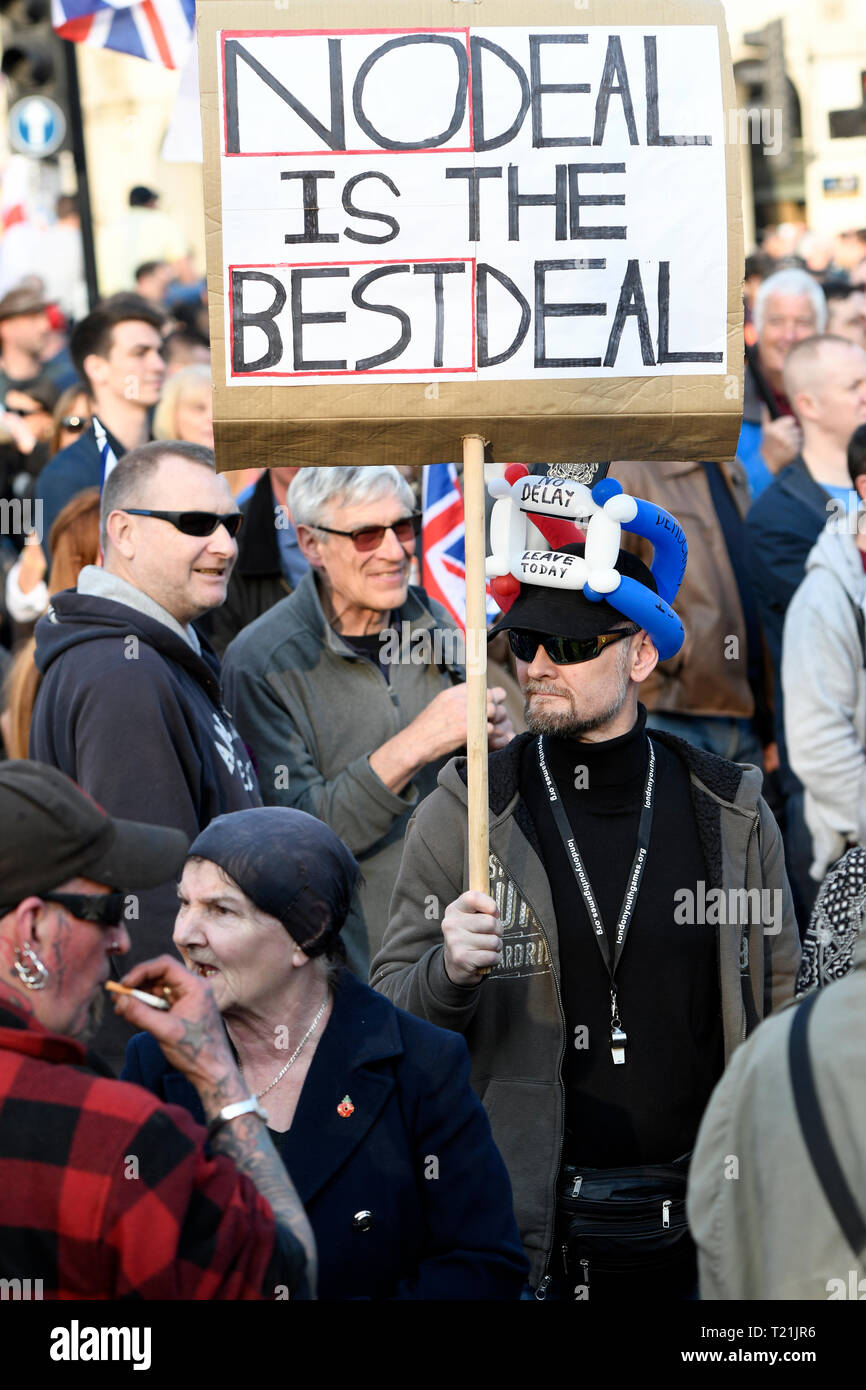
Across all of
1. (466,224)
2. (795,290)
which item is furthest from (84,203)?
(466,224)

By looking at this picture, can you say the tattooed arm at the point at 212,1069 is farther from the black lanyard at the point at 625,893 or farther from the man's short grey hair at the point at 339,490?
the man's short grey hair at the point at 339,490

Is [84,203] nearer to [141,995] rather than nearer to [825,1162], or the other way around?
[141,995]

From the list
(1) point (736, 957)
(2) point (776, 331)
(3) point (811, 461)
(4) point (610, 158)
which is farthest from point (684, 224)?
(2) point (776, 331)

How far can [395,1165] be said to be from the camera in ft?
10.5

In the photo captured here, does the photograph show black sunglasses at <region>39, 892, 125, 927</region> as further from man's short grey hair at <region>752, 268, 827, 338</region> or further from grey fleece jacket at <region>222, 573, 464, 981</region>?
man's short grey hair at <region>752, 268, 827, 338</region>

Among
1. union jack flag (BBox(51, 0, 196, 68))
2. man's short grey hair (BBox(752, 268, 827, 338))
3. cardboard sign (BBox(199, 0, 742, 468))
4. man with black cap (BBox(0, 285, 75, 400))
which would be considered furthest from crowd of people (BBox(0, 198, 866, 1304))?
man with black cap (BBox(0, 285, 75, 400))

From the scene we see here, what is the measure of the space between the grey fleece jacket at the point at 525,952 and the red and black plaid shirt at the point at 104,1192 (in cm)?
104

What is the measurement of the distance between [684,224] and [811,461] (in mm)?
3917

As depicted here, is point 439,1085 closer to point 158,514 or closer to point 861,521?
point 158,514

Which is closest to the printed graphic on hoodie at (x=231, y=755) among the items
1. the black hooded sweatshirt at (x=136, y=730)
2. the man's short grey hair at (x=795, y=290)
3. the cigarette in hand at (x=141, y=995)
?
the black hooded sweatshirt at (x=136, y=730)

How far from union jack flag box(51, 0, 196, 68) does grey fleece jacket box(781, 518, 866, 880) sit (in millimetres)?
3721

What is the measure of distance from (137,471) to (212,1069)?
7.72ft

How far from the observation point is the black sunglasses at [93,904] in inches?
101

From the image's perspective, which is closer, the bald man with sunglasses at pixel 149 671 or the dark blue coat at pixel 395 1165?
the dark blue coat at pixel 395 1165
